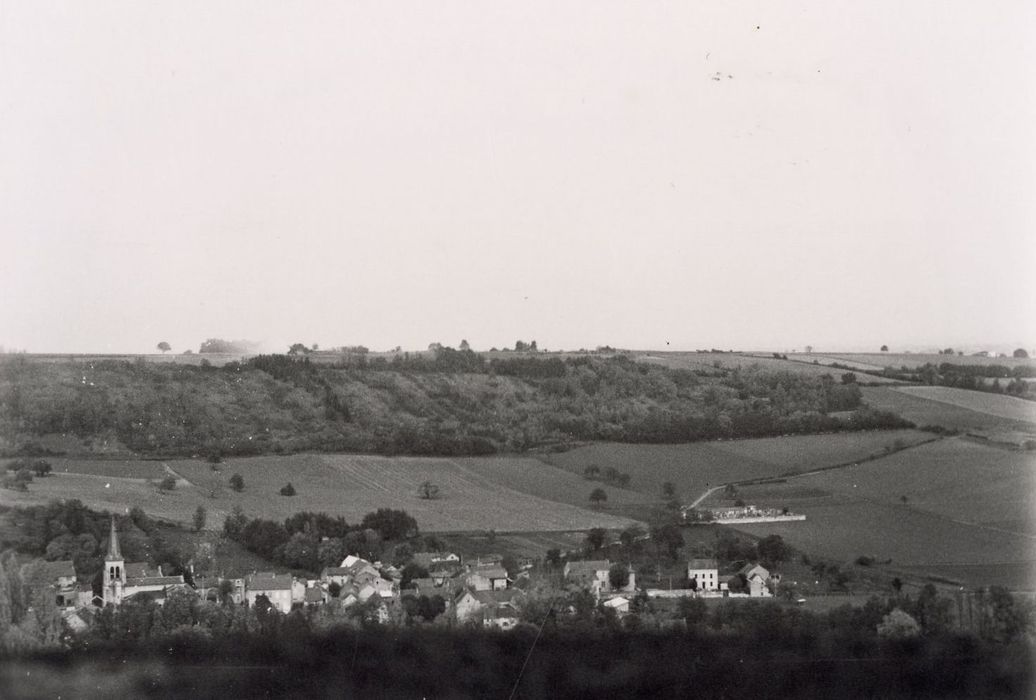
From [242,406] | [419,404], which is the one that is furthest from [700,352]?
[242,406]

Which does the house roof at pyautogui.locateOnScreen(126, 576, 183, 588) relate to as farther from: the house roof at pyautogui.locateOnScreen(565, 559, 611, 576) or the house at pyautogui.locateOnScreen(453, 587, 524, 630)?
the house roof at pyautogui.locateOnScreen(565, 559, 611, 576)

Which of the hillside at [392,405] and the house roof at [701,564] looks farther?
the hillside at [392,405]

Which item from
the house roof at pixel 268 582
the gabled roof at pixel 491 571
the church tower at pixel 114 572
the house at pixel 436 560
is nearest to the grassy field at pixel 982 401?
the gabled roof at pixel 491 571

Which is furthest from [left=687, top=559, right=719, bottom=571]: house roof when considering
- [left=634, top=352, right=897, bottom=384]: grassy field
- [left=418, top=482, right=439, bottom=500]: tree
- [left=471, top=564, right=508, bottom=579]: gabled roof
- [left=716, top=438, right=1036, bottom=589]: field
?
[left=418, top=482, right=439, bottom=500]: tree

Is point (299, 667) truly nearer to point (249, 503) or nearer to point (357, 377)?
point (249, 503)

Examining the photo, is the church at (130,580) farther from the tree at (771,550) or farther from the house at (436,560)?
the tree at (771,550)

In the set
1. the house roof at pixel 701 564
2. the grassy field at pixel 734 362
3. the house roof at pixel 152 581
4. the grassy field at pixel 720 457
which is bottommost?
the house roof at pixel 152 581

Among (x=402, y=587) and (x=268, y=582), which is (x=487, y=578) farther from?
(x=268, y=582)
